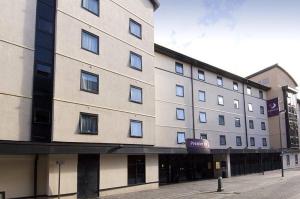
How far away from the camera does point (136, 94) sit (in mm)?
26031

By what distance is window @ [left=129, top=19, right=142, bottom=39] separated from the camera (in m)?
26.7

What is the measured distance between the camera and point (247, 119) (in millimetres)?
46469

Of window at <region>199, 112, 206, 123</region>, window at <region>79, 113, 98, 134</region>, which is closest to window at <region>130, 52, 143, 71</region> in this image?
window at <region>79, 113, 98, 134</region>

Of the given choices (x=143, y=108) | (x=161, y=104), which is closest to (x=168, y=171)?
(x=161, y=104)

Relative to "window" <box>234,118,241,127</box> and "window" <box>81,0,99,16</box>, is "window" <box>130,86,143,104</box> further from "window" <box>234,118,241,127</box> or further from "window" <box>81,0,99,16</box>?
"window" <box>234,118,241,127</box>

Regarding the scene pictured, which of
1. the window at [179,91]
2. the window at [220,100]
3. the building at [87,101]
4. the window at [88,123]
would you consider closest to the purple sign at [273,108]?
the window at [220,100]

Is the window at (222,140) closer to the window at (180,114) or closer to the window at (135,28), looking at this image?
the window at (180,114)

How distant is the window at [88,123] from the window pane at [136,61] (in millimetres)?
6191

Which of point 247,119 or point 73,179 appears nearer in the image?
point 73,179

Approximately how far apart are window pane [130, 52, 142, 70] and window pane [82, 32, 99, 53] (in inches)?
152

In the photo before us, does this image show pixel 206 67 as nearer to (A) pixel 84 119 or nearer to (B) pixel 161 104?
(B) pixel 161 104

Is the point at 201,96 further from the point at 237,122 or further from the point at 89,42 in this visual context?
the point at 89,42

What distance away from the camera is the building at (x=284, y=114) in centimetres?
5284

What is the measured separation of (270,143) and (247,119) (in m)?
9.30
